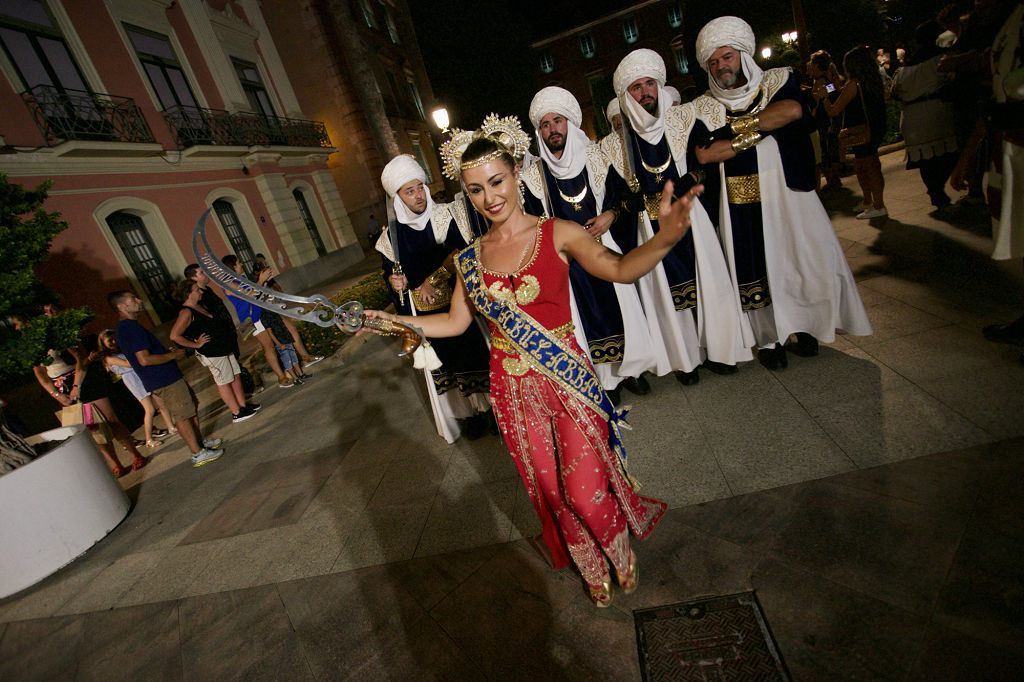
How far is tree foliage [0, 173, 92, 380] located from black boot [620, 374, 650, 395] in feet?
19.3

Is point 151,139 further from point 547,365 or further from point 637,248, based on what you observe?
point 637,248

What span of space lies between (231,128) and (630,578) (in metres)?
18.5

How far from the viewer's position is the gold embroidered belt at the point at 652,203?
3262mm

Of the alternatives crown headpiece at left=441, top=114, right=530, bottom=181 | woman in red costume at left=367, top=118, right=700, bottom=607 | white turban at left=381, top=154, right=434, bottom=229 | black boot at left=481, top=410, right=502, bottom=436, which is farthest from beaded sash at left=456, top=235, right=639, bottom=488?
black boot at left=481, top=410, right=502, bottom=436

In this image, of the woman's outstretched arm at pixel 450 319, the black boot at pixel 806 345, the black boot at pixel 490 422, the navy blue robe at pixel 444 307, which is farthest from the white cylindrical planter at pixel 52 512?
the black boot at pixel 806 345

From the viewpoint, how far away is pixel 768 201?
324 cm

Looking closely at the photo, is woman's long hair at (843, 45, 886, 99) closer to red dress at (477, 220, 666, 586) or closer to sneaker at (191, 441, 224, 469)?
red dress at (477, 220, 666, 586)

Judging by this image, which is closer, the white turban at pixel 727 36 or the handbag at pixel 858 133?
the white turban at pixel 727 36

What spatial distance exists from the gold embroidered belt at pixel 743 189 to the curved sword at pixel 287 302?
2659mm

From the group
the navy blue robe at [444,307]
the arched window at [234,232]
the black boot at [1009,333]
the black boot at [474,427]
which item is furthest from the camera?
the arched window at [234,232]

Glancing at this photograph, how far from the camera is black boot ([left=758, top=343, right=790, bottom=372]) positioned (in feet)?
11.2

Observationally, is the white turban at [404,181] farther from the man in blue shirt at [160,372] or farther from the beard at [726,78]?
the man in blue shirt at [160,372]

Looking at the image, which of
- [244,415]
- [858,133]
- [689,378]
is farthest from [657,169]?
[244,415]

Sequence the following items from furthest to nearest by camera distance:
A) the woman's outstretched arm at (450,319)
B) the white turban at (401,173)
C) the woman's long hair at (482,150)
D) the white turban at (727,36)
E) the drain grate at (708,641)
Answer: the white turban at (401,173) < the white turban at (727,36) < the woman's outstretched arm at (450,319) < the woman's long hair at (482,150) < the drain grate at (708,641)
